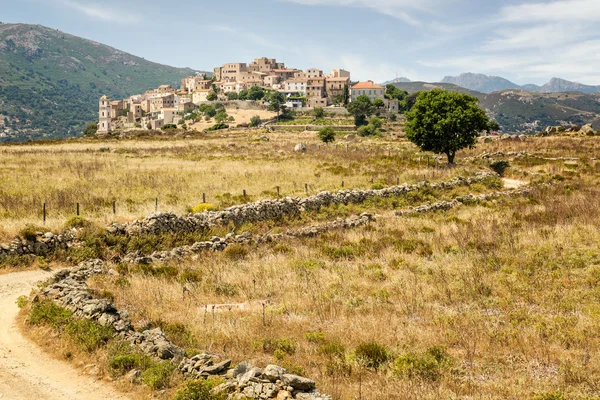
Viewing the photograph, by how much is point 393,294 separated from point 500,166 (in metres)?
38.8

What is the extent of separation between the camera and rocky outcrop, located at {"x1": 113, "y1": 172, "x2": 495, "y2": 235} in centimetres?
1945

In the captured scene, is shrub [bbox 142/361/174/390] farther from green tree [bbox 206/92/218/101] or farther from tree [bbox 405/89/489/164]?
green tree [bbox 206/92/218/101]

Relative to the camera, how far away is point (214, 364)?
800 centimetres

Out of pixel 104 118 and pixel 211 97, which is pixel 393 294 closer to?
pixel 211 97

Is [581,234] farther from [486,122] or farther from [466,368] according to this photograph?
[486,122]

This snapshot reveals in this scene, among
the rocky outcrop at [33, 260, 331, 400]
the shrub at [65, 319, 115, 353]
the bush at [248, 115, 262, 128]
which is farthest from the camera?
the bush at [248, 115, 262, 128]

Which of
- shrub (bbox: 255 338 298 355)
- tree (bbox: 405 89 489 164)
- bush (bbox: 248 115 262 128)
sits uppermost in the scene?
bush (bbox: 248 115 262 128)

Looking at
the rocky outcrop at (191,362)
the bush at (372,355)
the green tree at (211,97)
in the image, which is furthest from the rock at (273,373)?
the green tree at (211,97)

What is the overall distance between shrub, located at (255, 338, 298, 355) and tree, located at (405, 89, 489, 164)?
124ft

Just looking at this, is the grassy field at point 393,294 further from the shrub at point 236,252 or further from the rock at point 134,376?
the rock at point 134,376

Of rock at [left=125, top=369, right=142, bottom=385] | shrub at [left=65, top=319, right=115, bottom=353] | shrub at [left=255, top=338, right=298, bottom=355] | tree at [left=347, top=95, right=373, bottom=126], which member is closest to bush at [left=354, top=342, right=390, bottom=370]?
shrub at [left=255, top=338, right=298, bottom=355]

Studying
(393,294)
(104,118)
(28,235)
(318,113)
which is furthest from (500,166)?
(104,118)

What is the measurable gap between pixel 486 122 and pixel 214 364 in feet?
142

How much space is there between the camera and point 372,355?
8.80 m
